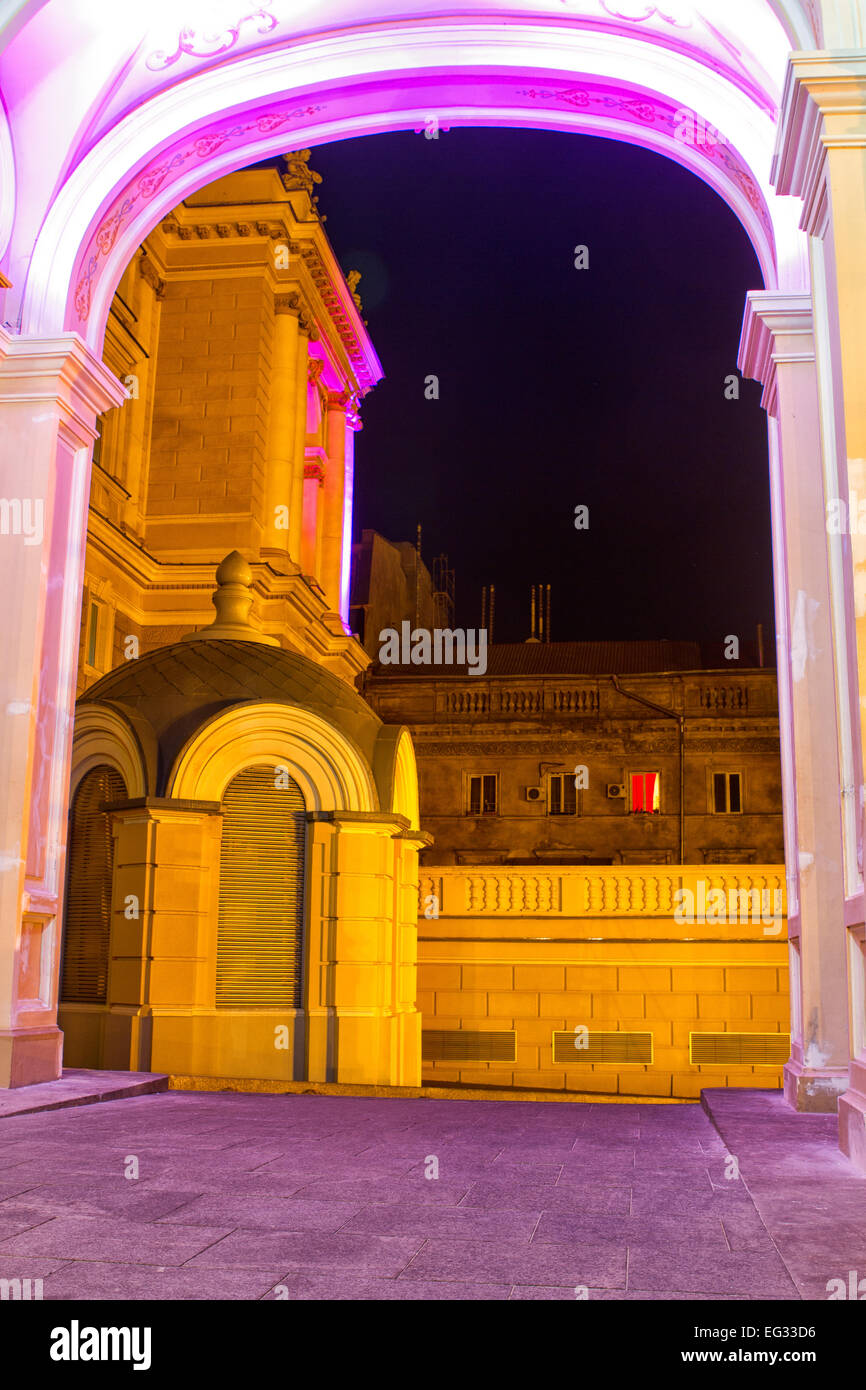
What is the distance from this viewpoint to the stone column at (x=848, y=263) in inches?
247

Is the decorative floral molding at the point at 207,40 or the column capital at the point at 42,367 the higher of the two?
the decorative floral molding at the point at 207,40

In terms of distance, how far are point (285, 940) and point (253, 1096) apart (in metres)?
4.81

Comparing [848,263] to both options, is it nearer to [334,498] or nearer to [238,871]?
[238,871]

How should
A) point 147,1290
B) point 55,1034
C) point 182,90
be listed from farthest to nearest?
point 182,90 → point 55,1034 → point 147,1290

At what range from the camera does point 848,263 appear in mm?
6621

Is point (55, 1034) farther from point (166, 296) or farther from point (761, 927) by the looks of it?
point (166, 296)

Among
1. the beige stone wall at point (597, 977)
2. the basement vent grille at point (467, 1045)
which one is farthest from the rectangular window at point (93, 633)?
the basement vent grille at point (467, 1045)

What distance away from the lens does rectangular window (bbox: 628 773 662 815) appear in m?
39.6

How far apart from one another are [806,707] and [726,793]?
103 feet

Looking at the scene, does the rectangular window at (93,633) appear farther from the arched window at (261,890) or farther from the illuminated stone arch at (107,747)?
the arched window at (261,890)

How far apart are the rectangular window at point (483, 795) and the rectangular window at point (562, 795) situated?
1.82 m

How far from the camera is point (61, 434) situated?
34.9 ft

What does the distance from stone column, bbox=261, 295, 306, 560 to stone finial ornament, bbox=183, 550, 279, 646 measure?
40.2 ft
